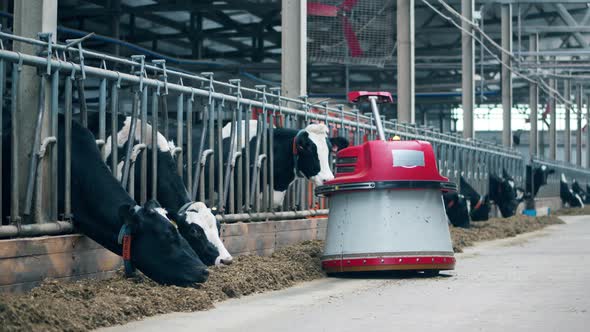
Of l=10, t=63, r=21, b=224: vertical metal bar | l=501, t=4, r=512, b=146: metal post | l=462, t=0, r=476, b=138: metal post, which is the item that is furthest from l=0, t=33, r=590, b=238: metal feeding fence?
l=501, t=4, r=512, b=146: metal post

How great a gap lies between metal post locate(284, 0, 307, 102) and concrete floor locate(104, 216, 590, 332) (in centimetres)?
400

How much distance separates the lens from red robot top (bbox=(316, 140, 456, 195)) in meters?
11.3

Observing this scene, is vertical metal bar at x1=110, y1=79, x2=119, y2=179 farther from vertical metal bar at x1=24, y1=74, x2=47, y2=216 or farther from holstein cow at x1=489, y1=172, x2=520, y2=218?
holstein cow at x1=489, y1=172, x2=520, y2=218

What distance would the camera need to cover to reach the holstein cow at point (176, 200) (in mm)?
9125

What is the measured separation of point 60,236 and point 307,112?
6590mm

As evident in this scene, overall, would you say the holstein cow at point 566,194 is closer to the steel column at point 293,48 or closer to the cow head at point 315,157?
the steel column at point 293,48

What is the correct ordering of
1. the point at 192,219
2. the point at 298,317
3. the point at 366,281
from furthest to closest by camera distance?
the point at 366,281, the point at 192,219, the point at 298,317

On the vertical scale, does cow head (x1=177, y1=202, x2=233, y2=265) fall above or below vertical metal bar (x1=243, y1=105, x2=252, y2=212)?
below

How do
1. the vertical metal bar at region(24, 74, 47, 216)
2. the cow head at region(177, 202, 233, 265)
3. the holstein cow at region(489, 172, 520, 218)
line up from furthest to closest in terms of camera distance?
the holstein cow at region(489, 172, 520, 218) < the cow head at region(177, 202, 233, 265) < the vertical metal bar at region(24, 74, 47, 216)

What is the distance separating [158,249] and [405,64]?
50.0 feet

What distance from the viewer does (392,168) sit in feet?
37.0

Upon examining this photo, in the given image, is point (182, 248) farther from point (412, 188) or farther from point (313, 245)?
point (313, 245)

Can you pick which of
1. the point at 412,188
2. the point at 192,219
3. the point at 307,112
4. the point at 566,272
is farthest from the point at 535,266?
the point at 192,219

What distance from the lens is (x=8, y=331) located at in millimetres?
6074
